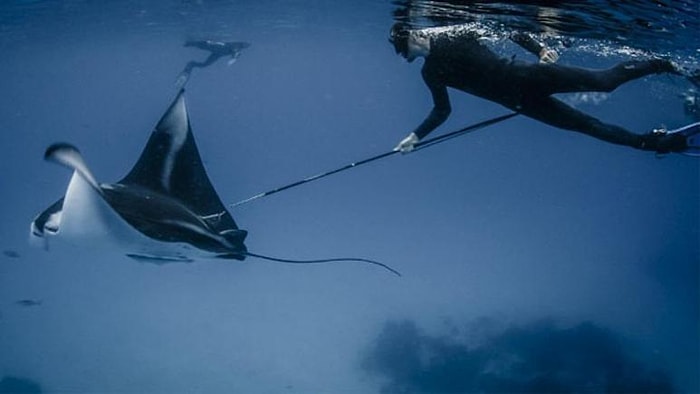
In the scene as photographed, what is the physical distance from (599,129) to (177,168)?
18.2 feet

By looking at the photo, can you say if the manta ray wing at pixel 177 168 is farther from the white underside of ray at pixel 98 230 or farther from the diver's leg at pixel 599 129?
the diver's leg at pixel 599 129

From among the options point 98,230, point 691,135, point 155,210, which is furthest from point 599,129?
point 98,230

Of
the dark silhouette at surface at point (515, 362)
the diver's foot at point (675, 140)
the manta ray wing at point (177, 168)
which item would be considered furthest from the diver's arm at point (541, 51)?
the dark silhouette at surface at point (515, 362)

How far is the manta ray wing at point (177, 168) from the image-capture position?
6.84 metres

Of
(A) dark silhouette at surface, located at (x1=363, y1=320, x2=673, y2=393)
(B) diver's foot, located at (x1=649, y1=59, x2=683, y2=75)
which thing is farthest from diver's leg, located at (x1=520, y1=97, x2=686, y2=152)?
(A) dark silhouette at surface, located at (x1=363, y1=320, x2=673, y2=393)

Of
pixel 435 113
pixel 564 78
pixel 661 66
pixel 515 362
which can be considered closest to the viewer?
pixel 564 78

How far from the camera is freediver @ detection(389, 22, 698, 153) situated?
5934 mm

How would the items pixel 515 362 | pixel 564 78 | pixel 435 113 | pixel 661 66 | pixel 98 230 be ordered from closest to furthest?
pixel 98 230
pixel 564 78
pixel 435 113
pixel 661 66
pixel 515 362

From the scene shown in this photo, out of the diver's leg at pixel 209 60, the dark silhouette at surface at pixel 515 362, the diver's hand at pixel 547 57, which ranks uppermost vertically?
the diver's hand at pixel 547 57

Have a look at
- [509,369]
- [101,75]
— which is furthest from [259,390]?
[101,75]

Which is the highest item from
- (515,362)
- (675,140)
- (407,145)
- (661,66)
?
(661,66)

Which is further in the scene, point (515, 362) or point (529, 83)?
point (515, 362)

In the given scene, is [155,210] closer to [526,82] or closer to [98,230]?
[98,230]

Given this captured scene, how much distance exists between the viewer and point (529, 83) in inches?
239
